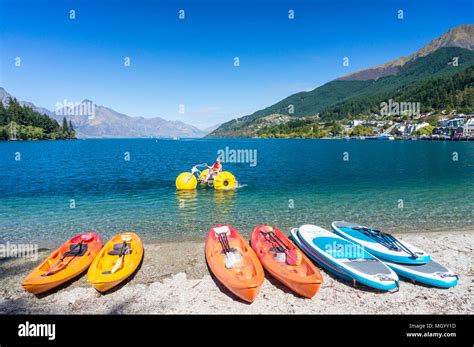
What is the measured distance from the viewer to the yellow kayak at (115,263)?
8.88 meters

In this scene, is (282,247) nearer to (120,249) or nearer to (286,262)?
(286,262)

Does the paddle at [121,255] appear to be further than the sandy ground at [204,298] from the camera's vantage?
Yes

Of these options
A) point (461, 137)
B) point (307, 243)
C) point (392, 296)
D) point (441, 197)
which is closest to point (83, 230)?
point (307, 243)

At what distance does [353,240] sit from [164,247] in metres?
8.73

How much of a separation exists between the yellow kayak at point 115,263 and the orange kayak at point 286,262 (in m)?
A: 4.88

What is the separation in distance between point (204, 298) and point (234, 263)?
174 centimetres

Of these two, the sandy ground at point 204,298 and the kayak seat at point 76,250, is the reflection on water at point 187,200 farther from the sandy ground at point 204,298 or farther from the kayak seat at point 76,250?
the sandy ground at point 204,298

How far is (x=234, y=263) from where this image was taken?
9969 mm

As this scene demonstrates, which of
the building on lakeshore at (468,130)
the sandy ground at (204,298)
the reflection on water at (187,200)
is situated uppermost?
the building on lakeshore at (468,130)

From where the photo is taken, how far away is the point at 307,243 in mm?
11719

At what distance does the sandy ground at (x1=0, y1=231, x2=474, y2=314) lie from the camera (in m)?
8.08

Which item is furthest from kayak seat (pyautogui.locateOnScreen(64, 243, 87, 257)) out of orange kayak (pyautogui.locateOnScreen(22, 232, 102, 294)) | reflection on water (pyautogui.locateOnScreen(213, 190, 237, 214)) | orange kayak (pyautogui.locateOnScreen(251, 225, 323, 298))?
reflection on water (pyautogui.locateOnScreen(213, 190, 237, 214))

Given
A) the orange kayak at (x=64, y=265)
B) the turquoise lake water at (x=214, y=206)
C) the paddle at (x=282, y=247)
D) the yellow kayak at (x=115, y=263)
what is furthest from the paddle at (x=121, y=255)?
the paddle at (x=282, y=247)

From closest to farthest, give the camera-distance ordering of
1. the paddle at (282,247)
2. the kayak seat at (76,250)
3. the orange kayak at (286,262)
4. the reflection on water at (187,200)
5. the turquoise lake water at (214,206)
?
the orange kayak at (286,262), the paddle at (282,247), the kayak seat at (76,250), the turquoise lake water at (214,206), the reflection on water at (187,200)
